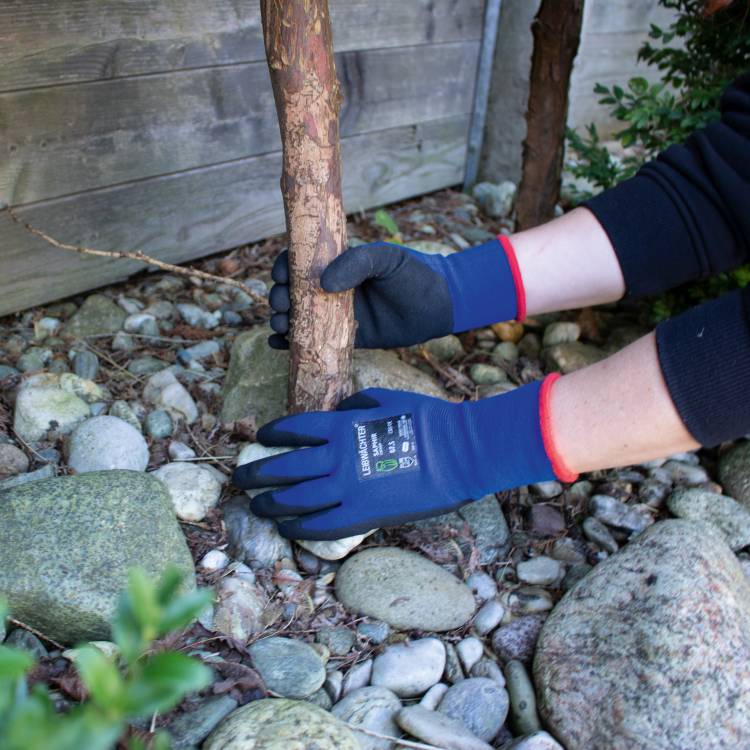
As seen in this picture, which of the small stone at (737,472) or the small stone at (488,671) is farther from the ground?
the small stone at (737,472)

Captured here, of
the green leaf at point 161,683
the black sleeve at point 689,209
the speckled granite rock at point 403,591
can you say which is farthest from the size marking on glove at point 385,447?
the green leaf at point 161,683

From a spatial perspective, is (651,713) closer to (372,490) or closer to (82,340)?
(372,490)

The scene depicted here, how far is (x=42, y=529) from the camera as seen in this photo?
119 cm

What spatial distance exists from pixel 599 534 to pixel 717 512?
0.25m

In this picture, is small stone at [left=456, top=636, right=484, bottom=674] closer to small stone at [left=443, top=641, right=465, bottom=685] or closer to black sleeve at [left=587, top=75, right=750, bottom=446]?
small stone at [left=443, top=641, right=465, bottom=685]

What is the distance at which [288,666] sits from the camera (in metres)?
1.15

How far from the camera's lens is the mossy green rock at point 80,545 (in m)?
1.12

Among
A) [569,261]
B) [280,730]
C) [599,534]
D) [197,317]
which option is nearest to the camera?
[280,730]

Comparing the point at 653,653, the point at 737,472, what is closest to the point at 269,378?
the point at 653,653

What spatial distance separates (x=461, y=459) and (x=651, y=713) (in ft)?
1.69

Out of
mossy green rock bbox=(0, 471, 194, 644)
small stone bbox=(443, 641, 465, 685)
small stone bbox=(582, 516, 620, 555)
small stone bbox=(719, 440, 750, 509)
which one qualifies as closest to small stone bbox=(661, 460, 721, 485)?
small stone bbox=(719, 440, 750, 509)

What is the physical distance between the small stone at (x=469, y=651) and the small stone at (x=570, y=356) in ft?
2.84

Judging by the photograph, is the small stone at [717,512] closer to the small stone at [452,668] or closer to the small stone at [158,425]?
the small stone at [452,668]

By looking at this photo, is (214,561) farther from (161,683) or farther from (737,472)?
(737,472)
